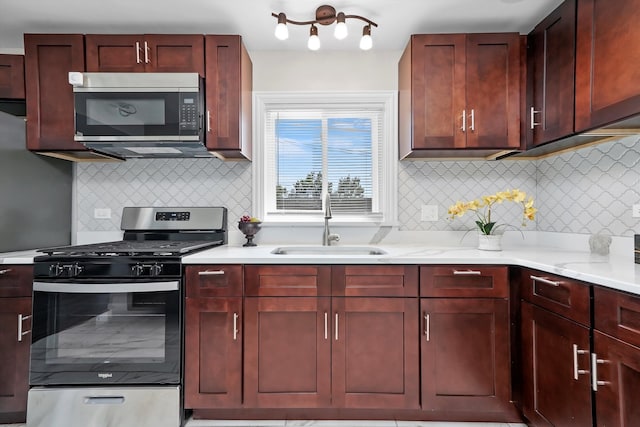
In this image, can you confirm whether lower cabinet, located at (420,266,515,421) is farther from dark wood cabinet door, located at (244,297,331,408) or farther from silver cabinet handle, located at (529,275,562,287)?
dark wood cabinet door, located at (244,297,331,408)

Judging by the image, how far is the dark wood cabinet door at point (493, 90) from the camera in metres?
2.05

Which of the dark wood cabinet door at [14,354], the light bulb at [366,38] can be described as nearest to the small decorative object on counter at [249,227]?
the dark wood cabinet door at [14,354]

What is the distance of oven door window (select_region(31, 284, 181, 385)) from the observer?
1.74 m

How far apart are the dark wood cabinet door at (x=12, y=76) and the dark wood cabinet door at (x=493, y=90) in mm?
2912

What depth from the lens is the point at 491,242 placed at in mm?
2092

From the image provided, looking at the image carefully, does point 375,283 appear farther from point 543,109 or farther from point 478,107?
point 543,109

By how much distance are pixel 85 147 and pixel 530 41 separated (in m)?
2.94

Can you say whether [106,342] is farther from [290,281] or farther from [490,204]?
[490,204]

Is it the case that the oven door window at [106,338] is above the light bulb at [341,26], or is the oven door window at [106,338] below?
below

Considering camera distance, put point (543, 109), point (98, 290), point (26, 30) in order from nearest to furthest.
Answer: point (98, 290)
point (543, 109)
point (26, 30)

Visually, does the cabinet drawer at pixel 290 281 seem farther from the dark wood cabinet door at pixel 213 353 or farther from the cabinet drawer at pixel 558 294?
the cabinet drawer at pixel 558 294

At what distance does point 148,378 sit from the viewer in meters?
1.75

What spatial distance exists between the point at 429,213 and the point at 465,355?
106 centimetres

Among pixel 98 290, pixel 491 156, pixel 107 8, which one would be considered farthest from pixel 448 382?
pixel 107 8
